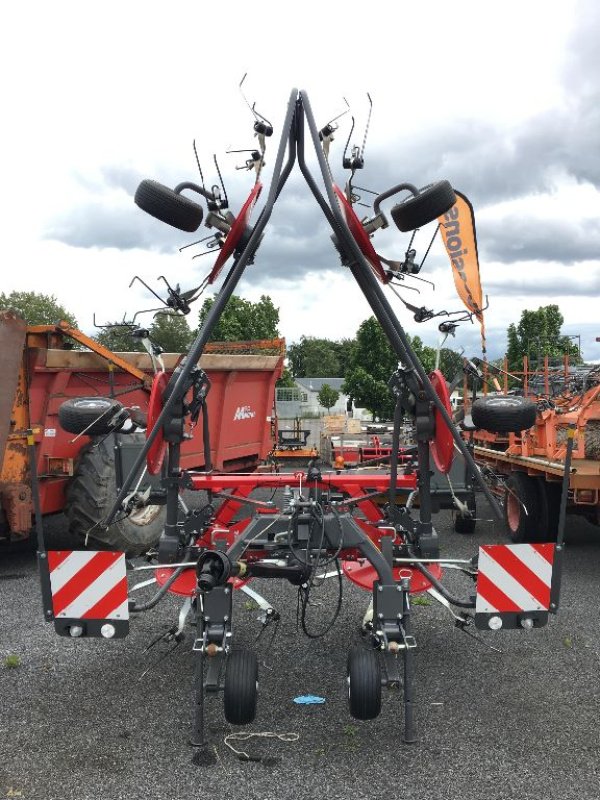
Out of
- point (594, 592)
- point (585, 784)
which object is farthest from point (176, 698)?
point (594, 592)

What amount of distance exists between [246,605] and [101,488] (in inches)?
68.1

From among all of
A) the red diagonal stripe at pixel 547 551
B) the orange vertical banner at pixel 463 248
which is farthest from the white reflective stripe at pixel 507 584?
the orange vertical banner at pixel 463 248

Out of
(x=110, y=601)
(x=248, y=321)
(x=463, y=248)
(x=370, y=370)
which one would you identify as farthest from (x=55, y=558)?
(x=370, y=370)

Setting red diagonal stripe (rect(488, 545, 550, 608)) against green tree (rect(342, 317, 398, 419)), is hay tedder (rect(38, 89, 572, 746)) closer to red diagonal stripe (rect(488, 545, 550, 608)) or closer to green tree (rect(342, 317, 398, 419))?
red diagonal stripe (rect(488, 545, 550, 608))

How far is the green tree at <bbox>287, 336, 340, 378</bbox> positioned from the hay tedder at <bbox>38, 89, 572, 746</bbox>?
7058cm

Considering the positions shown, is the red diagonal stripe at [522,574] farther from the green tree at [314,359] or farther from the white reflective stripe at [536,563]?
the green tree at [314,359]

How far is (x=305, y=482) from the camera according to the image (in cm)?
411

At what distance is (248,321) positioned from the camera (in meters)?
32.2

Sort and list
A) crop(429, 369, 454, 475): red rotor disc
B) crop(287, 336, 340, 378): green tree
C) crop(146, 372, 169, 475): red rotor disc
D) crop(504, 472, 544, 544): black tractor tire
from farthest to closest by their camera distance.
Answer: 1. crop(287, 336, 340, 378): green tree
2. crop(504, 472, 544, 544): black tractor tire
3. crop(146, 372, 169, 475): red rotor disc
4. crop(429, 369, 454, 475): red rotor disc

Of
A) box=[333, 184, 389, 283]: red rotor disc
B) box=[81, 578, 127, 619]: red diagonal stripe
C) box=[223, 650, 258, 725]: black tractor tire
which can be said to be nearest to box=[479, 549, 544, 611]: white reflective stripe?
box=[223, 650, 258, 725]: black tractor tire

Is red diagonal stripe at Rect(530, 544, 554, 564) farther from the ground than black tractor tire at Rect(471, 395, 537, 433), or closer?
closer

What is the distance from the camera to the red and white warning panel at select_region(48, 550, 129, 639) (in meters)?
3.40

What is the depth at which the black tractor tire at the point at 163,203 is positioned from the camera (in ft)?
11.0

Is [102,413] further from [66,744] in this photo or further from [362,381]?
[362,381]
